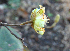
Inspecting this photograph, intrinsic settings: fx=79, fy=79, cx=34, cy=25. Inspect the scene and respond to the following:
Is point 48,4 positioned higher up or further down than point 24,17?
higher up

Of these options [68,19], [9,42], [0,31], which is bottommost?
[9,42]

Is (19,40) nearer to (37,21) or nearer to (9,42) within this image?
(9,42)

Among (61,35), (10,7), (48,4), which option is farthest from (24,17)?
(61,35)

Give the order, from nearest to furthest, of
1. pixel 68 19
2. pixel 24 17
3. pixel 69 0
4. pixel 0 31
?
pixel 0 31 → pixel 24 17 → pixel 68 19 → pixel 69 0

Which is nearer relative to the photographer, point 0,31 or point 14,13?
point 0,31

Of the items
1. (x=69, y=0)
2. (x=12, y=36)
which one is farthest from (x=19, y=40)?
(x=69, y=0)

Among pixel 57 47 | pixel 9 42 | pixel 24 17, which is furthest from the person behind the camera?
pixel 24 17
